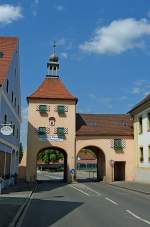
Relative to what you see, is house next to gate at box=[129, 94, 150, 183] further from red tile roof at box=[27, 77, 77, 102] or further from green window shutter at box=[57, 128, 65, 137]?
green window shutter at box=[57, 128, 65, 137]

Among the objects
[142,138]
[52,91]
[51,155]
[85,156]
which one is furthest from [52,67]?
[85,156]

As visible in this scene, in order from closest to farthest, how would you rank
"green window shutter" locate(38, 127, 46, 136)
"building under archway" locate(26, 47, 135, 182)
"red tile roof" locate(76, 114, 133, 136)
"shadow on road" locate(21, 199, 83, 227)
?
"shadow on road" locate(21, 199, 83, 227)
"building under archway" locate(26, 47, 135, 182)
"green window shutter" locate(38, 127, 46, 136)
"red tile roof" locate(76, 114, 133, 136)

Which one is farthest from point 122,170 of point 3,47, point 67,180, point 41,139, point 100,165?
point 3,47

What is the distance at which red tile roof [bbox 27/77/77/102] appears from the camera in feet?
164

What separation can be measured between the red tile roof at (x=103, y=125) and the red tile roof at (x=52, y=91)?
12.6 feet

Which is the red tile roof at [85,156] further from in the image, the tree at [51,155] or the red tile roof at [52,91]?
the red tile roof at [52,91]

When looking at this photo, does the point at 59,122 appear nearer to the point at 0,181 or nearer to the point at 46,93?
the point at 46,93

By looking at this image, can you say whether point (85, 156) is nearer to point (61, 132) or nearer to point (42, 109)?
point (61, 132)

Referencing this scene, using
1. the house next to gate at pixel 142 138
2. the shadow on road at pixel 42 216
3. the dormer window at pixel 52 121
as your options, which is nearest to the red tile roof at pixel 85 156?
the dormer window at pixel 52 121

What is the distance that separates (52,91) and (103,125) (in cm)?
815

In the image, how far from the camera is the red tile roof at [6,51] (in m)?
30.1

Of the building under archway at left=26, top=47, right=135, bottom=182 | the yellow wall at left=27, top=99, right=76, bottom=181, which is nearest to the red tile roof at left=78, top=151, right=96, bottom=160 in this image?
the building under archway at left=26, top=47, right=135, bottom=182

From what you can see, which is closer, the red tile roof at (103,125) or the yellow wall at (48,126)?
the yellow wall at (48,126)

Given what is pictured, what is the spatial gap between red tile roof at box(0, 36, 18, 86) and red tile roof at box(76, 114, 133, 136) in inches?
678
